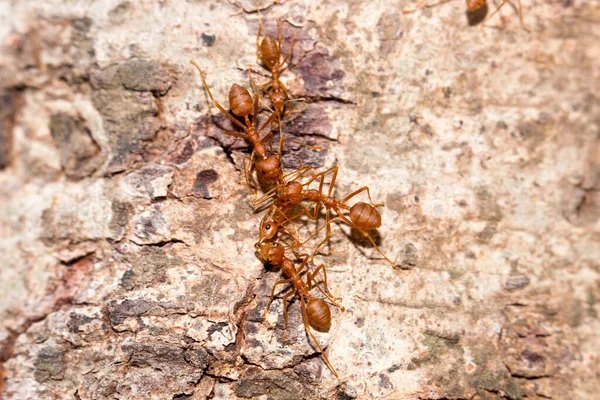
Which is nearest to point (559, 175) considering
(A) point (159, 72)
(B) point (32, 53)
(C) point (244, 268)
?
(C) point (244, 268)

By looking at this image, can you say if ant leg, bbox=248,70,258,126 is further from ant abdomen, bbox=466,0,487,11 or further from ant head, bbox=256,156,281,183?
ant abdomen, bbox=466,0,487,11

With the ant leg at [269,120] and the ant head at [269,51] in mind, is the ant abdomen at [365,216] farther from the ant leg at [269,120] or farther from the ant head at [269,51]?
the ant head at [269,51]

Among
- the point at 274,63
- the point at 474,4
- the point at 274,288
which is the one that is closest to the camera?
the point at 274,288

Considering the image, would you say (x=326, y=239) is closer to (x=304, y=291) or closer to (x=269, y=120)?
(x=304, y=291)

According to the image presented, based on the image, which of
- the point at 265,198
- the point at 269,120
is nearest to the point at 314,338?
the point at 265,198

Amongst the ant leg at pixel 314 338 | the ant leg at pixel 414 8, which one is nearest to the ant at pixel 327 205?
the ant leg at pixel 314 338

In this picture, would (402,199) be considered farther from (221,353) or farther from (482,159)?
(221,353)
